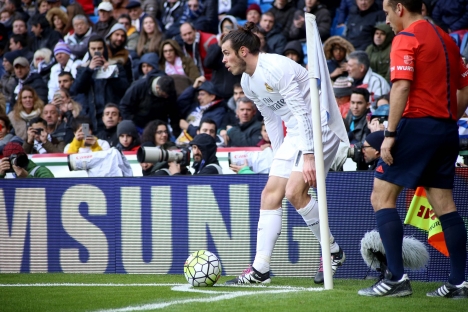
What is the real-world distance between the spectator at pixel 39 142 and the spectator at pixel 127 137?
1568mm

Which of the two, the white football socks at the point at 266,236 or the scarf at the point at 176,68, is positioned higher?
the scarf at the point at 176,68

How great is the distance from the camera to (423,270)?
25.4ft

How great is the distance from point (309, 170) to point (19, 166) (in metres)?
5.06

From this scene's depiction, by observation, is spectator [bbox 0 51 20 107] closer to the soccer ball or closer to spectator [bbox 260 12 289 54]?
spectator [bbox 260 12 289 54]

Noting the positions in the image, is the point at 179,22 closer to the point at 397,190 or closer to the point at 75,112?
the point at 75,112

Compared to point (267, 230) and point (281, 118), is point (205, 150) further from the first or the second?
point (267, 230)

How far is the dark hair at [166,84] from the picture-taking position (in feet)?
41.9

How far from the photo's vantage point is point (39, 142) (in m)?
12.5

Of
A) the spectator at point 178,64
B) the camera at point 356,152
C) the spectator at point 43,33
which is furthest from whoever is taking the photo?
the spectator at point 43,33

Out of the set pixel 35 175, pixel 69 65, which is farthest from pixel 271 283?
pixel 69 65

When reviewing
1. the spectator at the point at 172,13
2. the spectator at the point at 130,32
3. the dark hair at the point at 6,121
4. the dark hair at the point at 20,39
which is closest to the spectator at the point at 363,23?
the spectator at the point at 172,13

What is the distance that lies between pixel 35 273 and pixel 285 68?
4176 mm

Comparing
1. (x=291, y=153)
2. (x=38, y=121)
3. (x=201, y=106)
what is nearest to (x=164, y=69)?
(x=201, y=106)

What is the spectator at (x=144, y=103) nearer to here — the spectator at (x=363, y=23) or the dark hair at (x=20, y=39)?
the spectator at (x=363, y=23)
